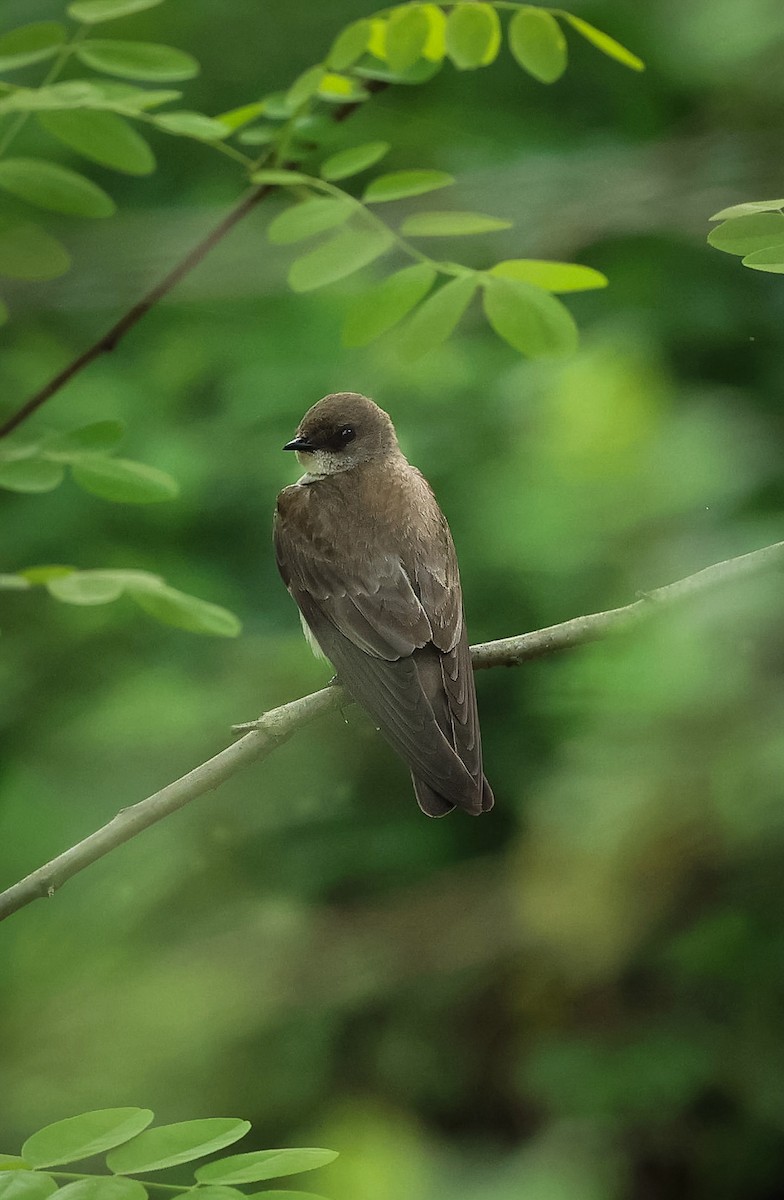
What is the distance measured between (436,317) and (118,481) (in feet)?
1.07

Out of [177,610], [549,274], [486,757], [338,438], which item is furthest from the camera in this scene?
[486,757]

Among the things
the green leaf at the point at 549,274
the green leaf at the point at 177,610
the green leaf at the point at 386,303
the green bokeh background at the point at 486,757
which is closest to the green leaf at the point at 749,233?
the green leaf at the point at 549,274

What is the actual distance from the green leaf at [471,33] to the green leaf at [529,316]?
0.23 m

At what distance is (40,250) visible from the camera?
111 cm

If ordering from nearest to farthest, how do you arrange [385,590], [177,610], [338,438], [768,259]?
[768,259]
[177,610]
[385,590]
[338,438]

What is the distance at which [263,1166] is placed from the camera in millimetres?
854

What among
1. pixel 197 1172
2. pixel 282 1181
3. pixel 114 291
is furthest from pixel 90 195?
pixel 282 1181

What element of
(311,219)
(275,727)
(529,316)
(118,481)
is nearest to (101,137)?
(311,219)

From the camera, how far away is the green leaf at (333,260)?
1175 millimetres

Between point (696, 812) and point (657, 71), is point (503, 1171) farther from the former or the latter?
point (657, 71)

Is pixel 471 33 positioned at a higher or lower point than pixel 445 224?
higher

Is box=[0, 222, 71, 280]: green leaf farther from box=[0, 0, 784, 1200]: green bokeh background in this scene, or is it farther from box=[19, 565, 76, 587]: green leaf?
box=[0, 0, 784, 1200]: green bokeh background

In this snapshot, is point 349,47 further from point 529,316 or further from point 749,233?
point 749,233

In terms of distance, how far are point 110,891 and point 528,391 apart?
105 cm
